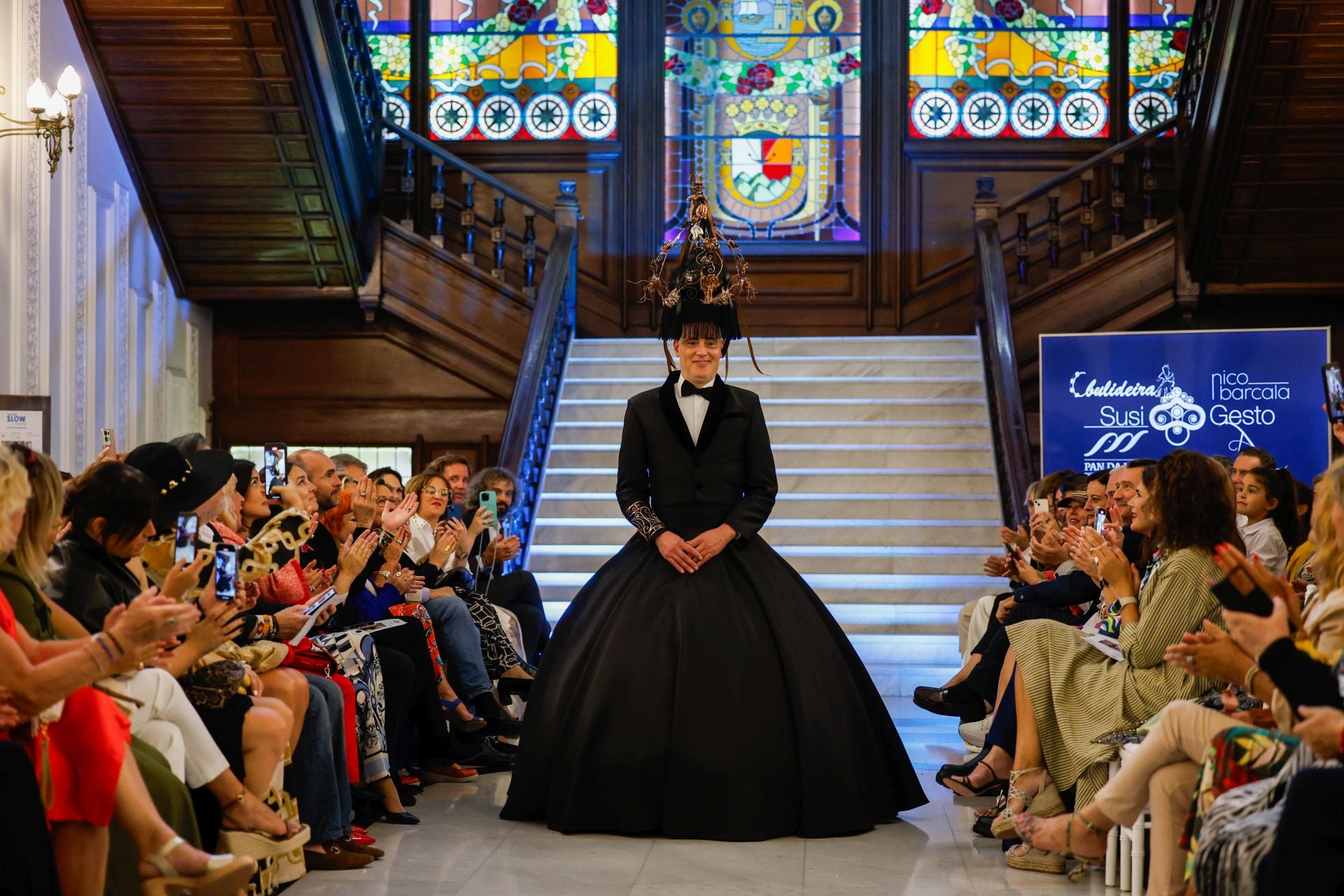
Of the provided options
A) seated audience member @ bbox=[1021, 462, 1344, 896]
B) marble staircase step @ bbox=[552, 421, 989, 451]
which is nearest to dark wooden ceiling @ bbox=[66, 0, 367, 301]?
marble staircase step @ bbox=[552, 421, 989, 451]

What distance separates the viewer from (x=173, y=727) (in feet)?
11.1

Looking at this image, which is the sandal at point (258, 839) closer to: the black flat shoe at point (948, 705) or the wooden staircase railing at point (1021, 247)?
the black flat shoe at point (948, 705)

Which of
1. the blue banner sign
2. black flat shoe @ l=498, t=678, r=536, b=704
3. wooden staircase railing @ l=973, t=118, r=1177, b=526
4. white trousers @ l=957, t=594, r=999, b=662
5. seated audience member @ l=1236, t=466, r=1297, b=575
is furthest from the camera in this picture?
wooden staircase railing @ l=973, t=118, r=1177, b=526

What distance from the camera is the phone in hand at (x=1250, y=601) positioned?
9.95 ft

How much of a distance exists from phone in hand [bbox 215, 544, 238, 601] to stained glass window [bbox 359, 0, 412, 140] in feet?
27.8

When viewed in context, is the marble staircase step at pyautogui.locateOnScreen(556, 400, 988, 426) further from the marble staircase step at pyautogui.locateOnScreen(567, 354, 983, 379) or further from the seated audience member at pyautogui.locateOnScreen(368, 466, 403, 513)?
the seated audience member at pyautogui.locateOnScreen(368, 466, 403, 513)

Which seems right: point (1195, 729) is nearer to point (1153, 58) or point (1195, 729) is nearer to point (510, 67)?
point (1153, 58)

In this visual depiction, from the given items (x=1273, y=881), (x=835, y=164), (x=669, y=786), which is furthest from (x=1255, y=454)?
(x=835, y=164)

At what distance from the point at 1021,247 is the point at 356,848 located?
7349mm

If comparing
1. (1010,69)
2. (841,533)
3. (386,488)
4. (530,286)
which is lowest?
(841,533)

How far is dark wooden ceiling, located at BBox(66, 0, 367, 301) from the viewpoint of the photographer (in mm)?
8086

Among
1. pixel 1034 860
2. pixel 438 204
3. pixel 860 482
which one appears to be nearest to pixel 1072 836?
pixel 1034 860

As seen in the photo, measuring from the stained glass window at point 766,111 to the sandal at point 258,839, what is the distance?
838 centimetres

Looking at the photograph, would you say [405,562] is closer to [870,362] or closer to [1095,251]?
[870,362]
